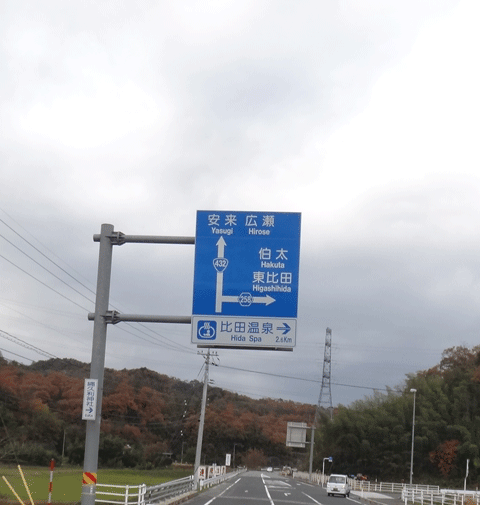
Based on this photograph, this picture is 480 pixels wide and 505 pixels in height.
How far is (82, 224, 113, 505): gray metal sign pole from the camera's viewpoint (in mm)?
11820

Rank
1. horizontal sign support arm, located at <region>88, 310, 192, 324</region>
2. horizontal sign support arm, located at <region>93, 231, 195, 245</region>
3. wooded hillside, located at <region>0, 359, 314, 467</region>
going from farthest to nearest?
wooded hillside, located at <region>0, 359, 314, 467</region>, horizontal sign support arm, located at <region>93, 231, 195, 245</region>, horizontal sign support arm, located at <region>88, 310, 192, 324</region>

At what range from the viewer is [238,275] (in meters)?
12.7

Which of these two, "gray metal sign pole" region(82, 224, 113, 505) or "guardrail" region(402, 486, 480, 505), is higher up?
"gray metal sign pole" region(82, 224, 113, 505)

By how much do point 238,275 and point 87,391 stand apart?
328 centimetres

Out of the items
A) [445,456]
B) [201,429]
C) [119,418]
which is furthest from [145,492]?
[445,456]

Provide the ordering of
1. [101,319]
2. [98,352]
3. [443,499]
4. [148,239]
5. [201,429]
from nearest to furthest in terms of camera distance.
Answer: [98,352] < [101,319] < [148,239] < [443,499] < [201,429]

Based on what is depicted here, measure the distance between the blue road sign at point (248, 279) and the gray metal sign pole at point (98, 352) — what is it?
1583 millimetres

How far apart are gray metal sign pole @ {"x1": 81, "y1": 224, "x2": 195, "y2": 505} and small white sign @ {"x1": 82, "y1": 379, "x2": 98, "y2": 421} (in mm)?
102

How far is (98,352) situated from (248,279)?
2903 millimetres

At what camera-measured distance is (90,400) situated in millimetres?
11984

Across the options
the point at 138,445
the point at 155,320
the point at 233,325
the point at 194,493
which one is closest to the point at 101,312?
the point at 155,320

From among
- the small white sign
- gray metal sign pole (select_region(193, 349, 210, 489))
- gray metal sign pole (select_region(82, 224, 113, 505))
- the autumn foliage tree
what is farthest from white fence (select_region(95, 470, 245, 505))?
the autumn foliage tree

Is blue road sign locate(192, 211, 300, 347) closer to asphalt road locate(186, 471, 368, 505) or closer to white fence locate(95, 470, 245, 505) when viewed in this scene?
white fence locate(95, 470, 245, 505)

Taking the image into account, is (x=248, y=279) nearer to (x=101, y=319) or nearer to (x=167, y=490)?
(x=101, y=319)
